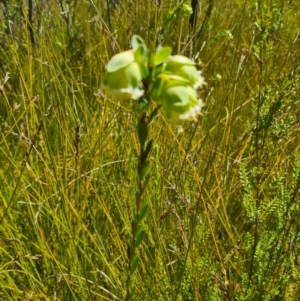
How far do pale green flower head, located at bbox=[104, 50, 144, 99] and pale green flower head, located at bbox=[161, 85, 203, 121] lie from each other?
0.03m

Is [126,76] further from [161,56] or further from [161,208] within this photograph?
[161,208]

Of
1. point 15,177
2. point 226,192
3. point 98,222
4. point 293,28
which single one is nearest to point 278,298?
point 226,192

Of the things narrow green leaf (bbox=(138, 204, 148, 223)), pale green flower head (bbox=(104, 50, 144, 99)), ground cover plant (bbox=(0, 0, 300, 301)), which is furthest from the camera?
ground cover plant (bbox=(0, 0, 300, 301))

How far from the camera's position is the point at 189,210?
1.31 meters

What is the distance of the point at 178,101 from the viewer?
62 centimetres

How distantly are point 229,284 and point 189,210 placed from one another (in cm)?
23

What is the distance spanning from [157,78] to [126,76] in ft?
0.16

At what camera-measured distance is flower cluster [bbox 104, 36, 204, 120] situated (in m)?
0.62

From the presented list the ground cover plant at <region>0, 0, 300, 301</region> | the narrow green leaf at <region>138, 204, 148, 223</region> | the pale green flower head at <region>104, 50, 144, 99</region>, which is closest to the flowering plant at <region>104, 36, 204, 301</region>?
the pale green flower head at <region>104, 50, 144, 99</region>

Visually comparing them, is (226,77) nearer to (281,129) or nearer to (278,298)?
(281,129)

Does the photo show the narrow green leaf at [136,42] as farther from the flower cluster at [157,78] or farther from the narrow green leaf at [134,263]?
the narrow green leaf at [134,263]

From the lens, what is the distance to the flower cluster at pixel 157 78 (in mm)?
624

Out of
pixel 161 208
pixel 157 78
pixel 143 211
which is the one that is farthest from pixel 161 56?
pixel 161 208

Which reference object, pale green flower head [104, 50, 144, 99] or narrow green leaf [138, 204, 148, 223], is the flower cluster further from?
narrow green leaf [138, 204, 148, 223]
